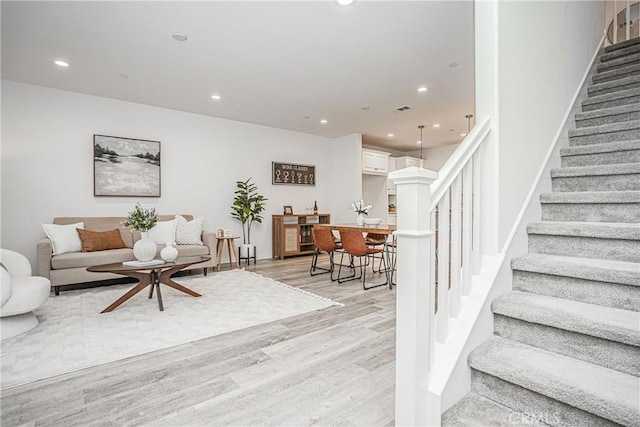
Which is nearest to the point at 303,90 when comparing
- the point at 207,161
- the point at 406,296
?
the point at 207,161

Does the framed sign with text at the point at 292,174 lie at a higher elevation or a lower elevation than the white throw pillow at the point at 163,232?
higher

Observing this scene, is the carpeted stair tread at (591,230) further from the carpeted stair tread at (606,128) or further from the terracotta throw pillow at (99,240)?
the terracotta throw pillow at (99,240)

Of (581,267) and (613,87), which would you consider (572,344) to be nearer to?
(581,267)

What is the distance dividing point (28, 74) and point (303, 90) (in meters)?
3.46

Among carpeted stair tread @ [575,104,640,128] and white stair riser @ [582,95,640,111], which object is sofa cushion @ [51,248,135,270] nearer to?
carpeted stair tread @ [575,104,640,128]

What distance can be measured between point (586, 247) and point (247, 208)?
16.5ft

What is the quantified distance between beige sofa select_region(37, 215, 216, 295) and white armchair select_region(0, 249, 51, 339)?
84 centimetres

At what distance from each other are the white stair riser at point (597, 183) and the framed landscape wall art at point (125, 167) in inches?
209

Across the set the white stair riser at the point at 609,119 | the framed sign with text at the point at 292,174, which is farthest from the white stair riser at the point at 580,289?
the framed sign with text at the point at 292,174

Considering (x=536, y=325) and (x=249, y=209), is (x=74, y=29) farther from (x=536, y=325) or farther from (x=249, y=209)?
(x=536, y=325)

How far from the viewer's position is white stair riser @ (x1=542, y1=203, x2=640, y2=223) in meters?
1.76

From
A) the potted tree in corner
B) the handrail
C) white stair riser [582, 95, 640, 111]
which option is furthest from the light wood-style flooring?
the potted tree in corner

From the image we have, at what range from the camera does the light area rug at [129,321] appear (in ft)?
7.03

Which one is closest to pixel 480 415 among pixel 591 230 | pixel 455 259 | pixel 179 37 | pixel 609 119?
pixel 455 259
